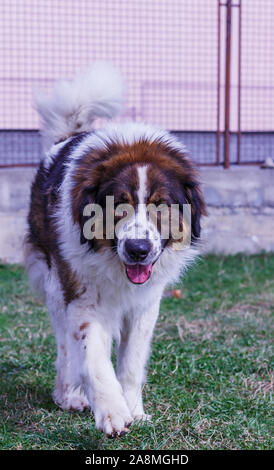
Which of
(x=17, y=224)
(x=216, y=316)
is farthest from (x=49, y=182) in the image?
(x=17, y=224)

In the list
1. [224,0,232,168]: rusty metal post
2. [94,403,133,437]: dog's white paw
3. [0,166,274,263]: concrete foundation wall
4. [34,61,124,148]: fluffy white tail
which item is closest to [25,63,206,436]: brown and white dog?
[94,403,133,437]: dog's white paw

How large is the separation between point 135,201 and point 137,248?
25 centimetres

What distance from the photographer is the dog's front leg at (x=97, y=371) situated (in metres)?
2.74

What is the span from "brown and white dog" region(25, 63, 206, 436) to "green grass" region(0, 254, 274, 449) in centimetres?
20

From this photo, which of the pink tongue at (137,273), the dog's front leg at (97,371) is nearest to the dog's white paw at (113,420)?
the dog's front leg at (97,371)

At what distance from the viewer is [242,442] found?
9.85 ft

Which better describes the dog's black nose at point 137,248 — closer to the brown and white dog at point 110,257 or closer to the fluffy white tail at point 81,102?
the brown and white dog at point 110,257

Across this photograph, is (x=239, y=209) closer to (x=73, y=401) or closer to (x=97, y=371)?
(x=73, y=401)

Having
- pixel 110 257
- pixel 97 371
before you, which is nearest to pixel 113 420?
pixel 97 371

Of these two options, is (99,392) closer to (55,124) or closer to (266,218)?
(55,124)

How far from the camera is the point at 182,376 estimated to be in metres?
3.88

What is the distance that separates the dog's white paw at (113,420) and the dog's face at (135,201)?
23.7 inches

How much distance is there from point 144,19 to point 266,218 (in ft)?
8.51

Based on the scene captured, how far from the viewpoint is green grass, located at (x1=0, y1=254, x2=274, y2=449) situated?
3033mm
